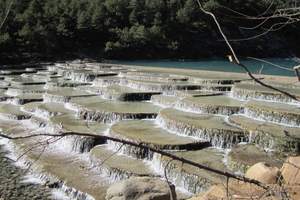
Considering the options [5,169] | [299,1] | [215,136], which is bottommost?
[5,169]

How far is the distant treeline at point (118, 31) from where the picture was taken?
50316mm

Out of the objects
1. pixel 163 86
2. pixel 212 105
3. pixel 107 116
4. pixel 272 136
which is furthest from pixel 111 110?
pixel 272 136

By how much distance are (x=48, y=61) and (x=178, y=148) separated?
1339 inches

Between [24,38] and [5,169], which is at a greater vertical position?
[24,38]

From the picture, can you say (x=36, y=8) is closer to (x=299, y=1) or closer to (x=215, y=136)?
(x=215, y=136)

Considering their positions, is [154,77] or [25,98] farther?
[154,77]

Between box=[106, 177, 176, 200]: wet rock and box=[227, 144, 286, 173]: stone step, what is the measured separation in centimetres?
260

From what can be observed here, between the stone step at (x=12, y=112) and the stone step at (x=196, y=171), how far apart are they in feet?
25.7

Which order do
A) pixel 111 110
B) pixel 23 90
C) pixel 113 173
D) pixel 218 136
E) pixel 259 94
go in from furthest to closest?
1. pixel 23 90
2. pixel 259 94
3. pixel 111 110
4. pixel 218 136
5. pixel 113 173

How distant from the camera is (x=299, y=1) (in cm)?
279

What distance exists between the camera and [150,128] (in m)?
16.0

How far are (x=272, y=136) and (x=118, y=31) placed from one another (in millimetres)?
44727

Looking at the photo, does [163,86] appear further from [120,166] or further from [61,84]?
[120,166]

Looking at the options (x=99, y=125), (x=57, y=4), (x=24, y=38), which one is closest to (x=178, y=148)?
(x=99, y=125)
